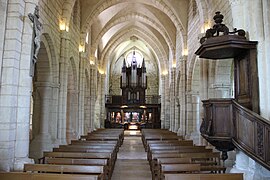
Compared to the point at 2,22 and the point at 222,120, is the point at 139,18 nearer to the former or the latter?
the point at 2,22

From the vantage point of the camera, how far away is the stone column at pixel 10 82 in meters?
6.54

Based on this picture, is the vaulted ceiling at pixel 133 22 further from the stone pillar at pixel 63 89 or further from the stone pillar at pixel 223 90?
the stone pillar at pixel 223 90

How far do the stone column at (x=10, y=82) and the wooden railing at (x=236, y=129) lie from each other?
489 cm

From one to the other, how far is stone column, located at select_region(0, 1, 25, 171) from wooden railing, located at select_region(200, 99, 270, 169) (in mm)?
4890

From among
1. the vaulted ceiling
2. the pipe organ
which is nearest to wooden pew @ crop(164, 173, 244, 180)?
the vaulted ceiling

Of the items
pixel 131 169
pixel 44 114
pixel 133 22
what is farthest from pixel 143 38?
pixel 131 169

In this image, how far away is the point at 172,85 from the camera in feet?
72.5

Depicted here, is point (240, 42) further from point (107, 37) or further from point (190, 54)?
point (107, 37)

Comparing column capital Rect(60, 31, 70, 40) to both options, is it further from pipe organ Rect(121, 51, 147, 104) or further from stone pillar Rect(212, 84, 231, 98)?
pipe organ Rect(121, 51, 147, 104)

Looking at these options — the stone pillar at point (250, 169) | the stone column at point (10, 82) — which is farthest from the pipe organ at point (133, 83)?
the stone pillar at point (250, 169)

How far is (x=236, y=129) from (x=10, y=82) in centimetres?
564

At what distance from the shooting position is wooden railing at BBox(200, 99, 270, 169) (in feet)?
16.2

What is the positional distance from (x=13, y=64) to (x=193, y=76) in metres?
11.0

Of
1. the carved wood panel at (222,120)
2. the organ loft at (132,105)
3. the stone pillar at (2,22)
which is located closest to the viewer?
the carved wood panel at (222,120)
